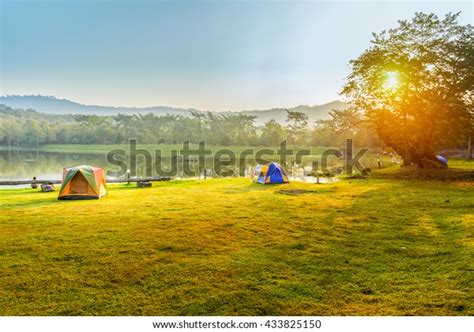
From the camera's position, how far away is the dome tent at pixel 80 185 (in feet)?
30.7

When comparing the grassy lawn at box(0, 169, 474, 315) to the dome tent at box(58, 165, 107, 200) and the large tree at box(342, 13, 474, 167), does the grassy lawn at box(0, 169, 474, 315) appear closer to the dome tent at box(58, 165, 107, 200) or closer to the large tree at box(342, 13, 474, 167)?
the dome tent at box(58, 165, 107, 200)

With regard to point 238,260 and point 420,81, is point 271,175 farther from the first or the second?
point 238,260

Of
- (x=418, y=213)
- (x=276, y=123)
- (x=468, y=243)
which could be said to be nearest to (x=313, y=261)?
(x=468, y=243)

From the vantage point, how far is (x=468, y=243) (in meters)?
4.46

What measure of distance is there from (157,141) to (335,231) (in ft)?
190

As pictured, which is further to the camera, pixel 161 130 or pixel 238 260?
pixel 161 130

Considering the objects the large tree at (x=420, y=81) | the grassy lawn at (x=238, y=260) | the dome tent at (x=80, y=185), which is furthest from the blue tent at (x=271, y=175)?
the large tree at (x=420, y=81)

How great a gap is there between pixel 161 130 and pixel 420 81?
52.9 meters

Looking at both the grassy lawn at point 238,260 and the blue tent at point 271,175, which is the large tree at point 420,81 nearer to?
the blue tent at point 271,175

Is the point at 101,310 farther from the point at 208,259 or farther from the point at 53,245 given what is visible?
the point at 53,245

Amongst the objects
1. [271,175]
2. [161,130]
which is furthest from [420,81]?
[161,130]

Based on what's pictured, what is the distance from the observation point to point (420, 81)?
14.9 m

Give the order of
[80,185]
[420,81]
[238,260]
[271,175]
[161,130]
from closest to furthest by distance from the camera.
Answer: [238,260]
[80,185]
[271,175]
[420,81]
[161,130]

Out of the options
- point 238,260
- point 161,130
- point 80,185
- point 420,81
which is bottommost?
point 238,260
